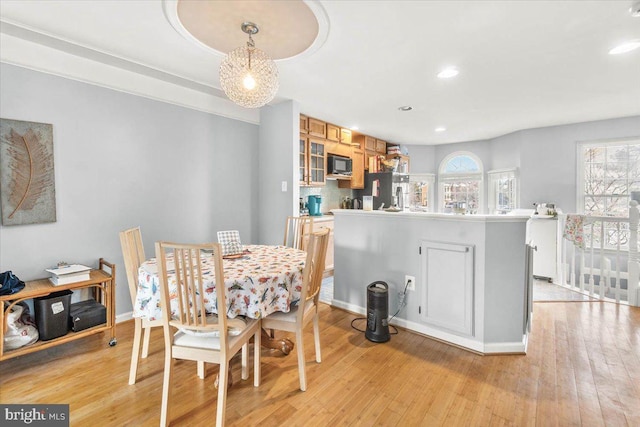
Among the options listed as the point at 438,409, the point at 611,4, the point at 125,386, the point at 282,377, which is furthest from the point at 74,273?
the point at 611,4

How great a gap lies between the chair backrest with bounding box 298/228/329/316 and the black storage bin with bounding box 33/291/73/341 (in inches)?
75.8

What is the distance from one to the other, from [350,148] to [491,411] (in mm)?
4465

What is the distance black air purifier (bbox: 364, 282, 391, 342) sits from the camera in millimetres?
2656

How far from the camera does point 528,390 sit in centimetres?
200

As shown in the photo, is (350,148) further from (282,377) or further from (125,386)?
(125,386)

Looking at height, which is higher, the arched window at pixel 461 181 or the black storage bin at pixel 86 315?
the arched window at pixel 461 181

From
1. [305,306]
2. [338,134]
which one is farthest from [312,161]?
[305,306]

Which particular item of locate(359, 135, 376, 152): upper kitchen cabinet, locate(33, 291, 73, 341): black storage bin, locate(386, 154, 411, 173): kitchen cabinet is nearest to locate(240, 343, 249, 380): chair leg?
locate(33, 291, 73, 341): black storage bin

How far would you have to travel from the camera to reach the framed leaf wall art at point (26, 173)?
2391 millimetres

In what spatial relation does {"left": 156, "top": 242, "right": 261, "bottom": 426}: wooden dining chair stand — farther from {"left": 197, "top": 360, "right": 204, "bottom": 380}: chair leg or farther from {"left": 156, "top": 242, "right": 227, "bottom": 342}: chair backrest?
{"left": 197, "top": 360, "right": 204, "bottom": 380}: chair leg

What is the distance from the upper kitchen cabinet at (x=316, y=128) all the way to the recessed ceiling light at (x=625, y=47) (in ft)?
10.9

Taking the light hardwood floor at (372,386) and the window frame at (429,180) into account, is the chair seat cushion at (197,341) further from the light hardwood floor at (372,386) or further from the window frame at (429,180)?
the window frame at (429,180)

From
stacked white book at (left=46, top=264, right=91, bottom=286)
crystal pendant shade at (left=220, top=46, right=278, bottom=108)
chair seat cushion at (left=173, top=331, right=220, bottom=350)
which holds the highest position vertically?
crystal pendant shade at (left=220, top=46, right=278, bottom=108)

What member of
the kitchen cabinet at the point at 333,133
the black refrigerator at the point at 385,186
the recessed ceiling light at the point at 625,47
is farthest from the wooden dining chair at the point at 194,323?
the black refrigerator at the point at 385,186
